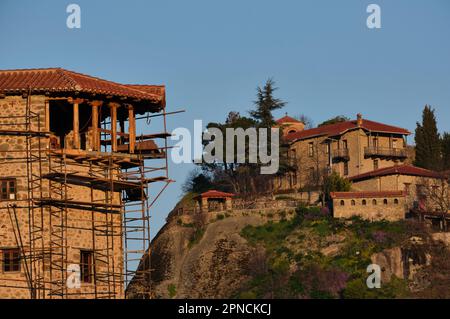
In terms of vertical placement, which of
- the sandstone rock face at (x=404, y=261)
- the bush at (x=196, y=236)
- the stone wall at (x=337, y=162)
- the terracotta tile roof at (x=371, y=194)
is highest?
the stone wall at (x=337, y=162)

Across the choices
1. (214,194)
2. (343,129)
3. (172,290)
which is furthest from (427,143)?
(172,290)

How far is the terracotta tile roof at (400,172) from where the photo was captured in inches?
3474

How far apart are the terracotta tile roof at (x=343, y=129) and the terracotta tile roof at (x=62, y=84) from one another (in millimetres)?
59047

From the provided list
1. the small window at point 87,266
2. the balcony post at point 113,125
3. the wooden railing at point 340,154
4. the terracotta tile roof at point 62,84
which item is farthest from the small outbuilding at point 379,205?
the small window at point 87,266

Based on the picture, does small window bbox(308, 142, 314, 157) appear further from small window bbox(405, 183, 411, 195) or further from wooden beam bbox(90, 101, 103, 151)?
wooden beam bbox(90, 101, 103, 151)

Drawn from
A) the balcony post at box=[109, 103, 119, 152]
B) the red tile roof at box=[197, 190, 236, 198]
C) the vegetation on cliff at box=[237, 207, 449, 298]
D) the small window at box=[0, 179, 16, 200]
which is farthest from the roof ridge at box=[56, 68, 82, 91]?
the red tile roof at box=[197, 190, 236, 198]

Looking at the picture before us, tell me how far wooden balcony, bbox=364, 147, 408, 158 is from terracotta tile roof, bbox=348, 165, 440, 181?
317 cm

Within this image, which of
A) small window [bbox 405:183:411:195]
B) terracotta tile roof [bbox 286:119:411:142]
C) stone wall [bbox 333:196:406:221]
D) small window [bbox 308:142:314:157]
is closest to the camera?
stone wall [bbox 333:196:406:221]

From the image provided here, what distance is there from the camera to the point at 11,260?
34.2 metres

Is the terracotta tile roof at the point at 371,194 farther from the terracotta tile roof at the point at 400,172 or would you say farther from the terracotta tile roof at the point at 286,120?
the terracotta tile roof at the point at 286,120

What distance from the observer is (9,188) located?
113 ft

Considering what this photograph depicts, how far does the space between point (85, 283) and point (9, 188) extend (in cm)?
323

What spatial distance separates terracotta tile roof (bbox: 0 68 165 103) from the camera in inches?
1380
